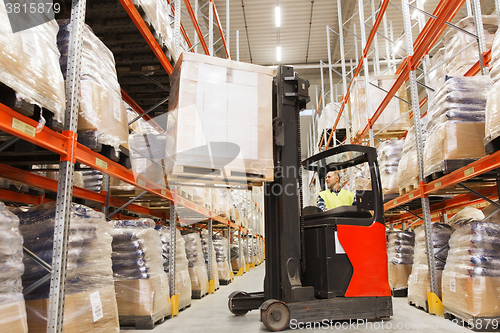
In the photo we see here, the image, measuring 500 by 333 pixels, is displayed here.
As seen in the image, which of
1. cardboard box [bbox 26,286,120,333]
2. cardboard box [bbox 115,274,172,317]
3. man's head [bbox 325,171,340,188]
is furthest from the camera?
man's head [bbox 325,171,340,188]

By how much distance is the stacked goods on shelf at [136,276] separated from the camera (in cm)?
364

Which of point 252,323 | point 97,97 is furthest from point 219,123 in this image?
point 252,323

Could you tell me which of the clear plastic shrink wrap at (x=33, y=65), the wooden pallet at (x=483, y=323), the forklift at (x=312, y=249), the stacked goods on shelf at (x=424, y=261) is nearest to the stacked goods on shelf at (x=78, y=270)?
the clear plastic shrink wrap at (x=33, y=65)

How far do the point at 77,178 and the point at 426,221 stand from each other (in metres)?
4.19

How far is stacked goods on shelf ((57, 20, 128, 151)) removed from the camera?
2645 millimetres

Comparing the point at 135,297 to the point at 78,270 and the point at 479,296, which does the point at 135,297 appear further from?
the point at 479,296

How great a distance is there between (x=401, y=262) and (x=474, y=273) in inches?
93.2

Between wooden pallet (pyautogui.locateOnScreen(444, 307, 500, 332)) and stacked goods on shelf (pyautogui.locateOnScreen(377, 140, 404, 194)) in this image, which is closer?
wooden pallet (pyautogui.locateOnScreen(444, 307, 500, 332))

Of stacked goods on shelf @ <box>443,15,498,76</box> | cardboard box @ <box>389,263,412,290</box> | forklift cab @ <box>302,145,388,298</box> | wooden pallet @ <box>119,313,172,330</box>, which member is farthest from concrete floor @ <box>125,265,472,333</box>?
stacked goods on shelf @ <box>443,15,498,76</box>

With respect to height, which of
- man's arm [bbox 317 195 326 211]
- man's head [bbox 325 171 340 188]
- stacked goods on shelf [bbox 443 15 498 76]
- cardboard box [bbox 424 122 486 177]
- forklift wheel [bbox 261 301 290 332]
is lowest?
forklift wheel [bbox 261 301 290 332]

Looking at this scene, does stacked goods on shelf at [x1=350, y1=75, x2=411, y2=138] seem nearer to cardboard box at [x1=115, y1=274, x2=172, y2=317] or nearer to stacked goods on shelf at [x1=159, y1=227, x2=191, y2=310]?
stacked goods on shelf at [x1=159, y1=227, x2=191, y2=310]

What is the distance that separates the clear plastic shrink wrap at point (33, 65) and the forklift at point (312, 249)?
2008mm

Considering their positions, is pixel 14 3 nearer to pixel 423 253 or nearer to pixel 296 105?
pixel 296 105

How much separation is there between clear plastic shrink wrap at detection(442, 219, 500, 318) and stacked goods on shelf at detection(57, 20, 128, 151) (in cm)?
350
